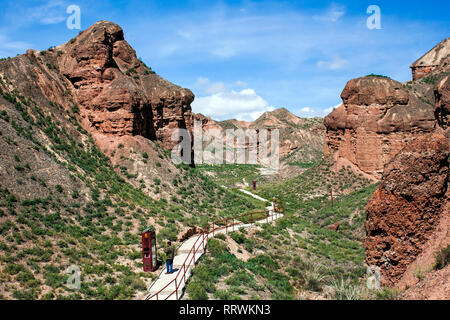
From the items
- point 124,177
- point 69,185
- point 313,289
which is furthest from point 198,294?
point 124,177

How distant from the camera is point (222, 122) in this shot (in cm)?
11362

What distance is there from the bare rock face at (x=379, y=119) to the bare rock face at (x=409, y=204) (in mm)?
24606

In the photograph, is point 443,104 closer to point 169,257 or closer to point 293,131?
point 169,257

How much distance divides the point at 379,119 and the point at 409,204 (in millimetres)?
26797

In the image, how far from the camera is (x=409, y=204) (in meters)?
14.9

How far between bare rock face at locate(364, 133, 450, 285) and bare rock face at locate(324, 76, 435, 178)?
24606mm

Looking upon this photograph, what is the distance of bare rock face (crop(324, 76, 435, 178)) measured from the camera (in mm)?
38344

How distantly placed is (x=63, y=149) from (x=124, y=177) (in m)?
4.94

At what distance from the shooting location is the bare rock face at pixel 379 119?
38.3 m

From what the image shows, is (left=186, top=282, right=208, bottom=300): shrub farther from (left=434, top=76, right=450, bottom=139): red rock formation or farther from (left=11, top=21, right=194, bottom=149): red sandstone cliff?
(left=11, top=21, right=194, bottom=149): red sandstone cliff

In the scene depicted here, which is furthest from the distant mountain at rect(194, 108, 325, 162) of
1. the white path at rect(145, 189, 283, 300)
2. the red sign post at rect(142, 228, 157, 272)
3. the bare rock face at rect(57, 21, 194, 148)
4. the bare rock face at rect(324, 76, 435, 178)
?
the red sign post at rect(142, 228, 157, 272)

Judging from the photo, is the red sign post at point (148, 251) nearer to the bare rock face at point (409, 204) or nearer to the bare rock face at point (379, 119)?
the bare rock face at point (409, 204)

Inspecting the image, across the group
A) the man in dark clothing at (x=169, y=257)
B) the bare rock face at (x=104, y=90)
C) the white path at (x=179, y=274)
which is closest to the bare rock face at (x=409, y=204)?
the white path at (x=179, y=274)

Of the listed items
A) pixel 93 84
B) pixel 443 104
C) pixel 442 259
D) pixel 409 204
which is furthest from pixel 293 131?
pixel 442 259
